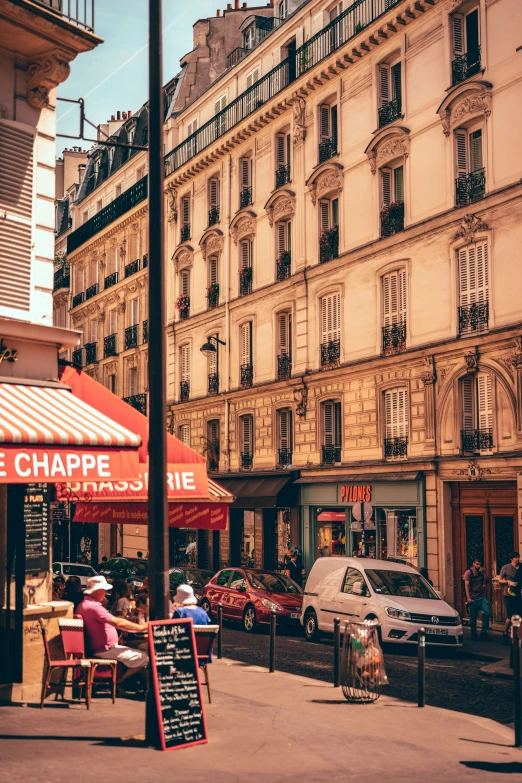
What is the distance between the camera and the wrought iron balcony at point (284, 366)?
3472 cm

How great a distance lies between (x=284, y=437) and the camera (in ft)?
116

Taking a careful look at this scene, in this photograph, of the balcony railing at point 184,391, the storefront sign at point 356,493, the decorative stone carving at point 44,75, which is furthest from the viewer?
the balcony railing at point 184,391

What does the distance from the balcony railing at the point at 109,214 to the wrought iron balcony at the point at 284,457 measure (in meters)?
16.9

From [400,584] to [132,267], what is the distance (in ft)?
98.9

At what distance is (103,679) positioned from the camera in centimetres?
1226

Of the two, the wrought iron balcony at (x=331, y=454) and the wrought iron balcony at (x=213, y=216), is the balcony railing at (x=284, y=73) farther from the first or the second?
the wrought iron balcony at (x=331, y=454)

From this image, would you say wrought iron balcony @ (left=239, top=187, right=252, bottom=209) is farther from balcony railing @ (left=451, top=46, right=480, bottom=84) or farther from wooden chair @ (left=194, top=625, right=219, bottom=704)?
wooden chair @ (left=194, top=625, right=219, bottom=704)

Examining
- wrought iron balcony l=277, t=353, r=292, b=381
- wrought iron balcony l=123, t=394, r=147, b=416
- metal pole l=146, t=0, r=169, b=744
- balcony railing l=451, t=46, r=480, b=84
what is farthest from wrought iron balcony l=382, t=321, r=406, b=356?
metal pole l=146, t=0, r=169, b=744

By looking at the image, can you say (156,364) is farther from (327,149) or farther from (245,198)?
(245,198)

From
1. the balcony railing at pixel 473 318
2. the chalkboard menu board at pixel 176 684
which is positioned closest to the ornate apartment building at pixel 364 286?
the balcony railing at pixel 473 318

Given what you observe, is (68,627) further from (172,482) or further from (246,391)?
(246,391)

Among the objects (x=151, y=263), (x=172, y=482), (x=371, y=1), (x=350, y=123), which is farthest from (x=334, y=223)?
(x=151, y=263)

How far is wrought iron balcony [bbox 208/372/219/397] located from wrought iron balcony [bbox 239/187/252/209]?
6453mm

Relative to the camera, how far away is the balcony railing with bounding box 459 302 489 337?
2584 centimetres
